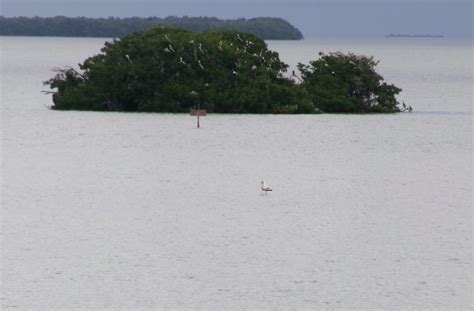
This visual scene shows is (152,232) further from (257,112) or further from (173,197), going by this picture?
(257,112)

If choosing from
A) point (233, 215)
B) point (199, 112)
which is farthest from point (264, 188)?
point (199, 112)

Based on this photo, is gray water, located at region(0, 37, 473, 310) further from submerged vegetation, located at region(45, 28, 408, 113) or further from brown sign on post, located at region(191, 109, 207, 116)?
submerged vegetation, located at region(45, 28, 408, 113)

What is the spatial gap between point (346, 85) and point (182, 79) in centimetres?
674

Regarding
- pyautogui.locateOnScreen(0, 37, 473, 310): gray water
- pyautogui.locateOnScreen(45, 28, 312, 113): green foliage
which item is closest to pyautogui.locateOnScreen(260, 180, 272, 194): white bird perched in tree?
pyautogui.locateOnScreen(0, 37, 473, 310): gray water

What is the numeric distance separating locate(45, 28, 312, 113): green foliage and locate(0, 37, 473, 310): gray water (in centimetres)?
205

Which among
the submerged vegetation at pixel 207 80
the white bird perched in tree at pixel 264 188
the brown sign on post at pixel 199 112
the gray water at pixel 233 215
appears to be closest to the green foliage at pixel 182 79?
the submerged vegetation at pixel 207 80

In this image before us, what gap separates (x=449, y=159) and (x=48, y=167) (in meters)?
12.3

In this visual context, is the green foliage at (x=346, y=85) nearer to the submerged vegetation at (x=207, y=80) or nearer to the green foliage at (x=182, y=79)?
the submerged vegetation at (x=207, y=80)

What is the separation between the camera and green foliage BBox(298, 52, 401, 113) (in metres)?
51.8

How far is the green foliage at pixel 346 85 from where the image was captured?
51750mm

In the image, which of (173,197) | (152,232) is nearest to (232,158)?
(173,197)

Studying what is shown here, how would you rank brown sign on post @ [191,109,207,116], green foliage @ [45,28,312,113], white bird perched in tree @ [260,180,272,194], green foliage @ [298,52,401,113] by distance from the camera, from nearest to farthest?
white bird perched in tree @ [260,180,272,194]
brown sign on post @ [191,109,207,116]
green foliage @ [45,28,312,113]
green foliage @ [298,52,401,113]

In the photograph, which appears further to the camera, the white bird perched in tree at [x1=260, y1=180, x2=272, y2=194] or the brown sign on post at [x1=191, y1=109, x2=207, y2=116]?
the brown sign on post at [x1=191, y1=109, x2=207, y2=116]

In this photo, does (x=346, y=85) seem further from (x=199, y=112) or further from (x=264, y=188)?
(x=264, y=188)
